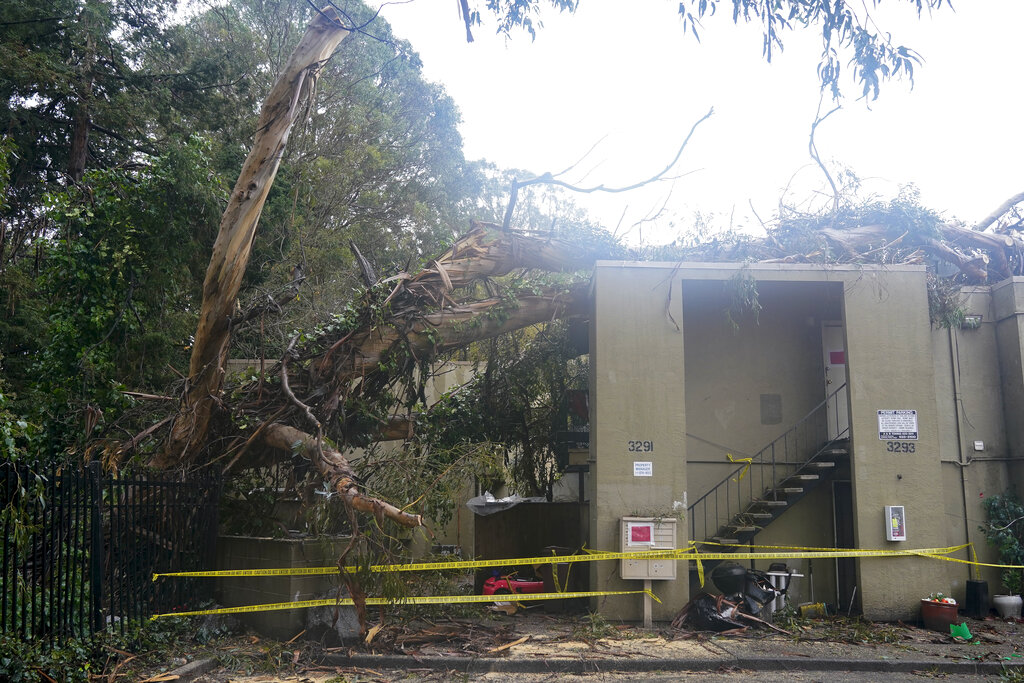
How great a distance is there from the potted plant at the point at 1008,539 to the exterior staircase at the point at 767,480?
93.8 inches

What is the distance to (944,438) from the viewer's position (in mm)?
11930

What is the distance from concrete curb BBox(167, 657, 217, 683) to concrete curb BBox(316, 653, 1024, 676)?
1050 millimetres

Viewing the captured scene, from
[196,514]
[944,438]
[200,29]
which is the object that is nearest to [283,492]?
[196,514]

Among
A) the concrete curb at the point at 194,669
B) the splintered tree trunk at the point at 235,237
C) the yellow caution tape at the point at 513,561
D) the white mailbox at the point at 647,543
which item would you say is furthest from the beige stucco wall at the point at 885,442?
the splintered tree trunk at the point at 235,237

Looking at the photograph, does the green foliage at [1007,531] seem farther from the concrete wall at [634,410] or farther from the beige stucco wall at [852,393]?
the concrete wall at [634,410]

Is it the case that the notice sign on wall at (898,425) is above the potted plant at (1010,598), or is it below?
above

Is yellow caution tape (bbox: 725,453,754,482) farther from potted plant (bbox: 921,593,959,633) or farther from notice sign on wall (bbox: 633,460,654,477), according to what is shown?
potted plant (bbox: 921,593,959,633)

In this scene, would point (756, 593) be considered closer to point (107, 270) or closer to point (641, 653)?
point (641, 653)

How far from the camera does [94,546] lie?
7.57 metres

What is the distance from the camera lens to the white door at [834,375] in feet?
41.0

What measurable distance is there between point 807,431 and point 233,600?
9025mm

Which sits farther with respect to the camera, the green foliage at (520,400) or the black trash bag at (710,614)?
the green foliage at (520,400)

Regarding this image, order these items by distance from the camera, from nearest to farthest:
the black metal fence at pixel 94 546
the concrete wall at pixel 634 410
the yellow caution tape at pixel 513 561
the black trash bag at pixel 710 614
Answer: the black metal fence at pixel 94 546 → the yellow caution tape at pixel 513 561 → the black trash bag at pixel 710 614 → the concrete wall at pixel 634 410

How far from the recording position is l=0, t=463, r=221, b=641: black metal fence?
6.59 metres
